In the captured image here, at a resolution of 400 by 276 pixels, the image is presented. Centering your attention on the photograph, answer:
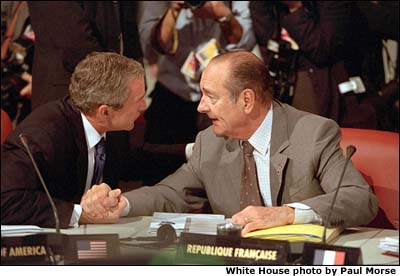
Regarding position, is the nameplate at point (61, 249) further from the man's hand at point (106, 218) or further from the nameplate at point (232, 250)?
the nameplate at point (232, 250)

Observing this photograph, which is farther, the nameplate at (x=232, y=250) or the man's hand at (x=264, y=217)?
the man's hand at (x=264, y=217)

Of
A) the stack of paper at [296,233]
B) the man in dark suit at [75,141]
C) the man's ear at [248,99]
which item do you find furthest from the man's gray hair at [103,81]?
the stack of paper at [296,233]

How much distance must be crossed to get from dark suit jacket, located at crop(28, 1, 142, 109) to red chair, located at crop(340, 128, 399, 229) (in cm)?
79

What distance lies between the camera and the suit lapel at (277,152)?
2.99 metres

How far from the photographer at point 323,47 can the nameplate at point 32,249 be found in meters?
0.96

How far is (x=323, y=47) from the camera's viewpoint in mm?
3344

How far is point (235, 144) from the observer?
3.03 meters

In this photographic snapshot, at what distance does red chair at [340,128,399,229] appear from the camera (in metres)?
3.19

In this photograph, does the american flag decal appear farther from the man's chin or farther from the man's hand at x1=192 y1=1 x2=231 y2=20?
the man's hand at x1=192 y1=1 x2=231 y2=20

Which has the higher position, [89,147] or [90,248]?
[89,147]

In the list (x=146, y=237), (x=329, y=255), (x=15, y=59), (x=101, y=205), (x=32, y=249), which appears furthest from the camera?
(x=15, y=59)

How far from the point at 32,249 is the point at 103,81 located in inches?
22.7

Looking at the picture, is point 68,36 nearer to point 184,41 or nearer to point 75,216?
point 184,41

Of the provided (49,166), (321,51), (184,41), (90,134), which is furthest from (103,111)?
(321,51)
